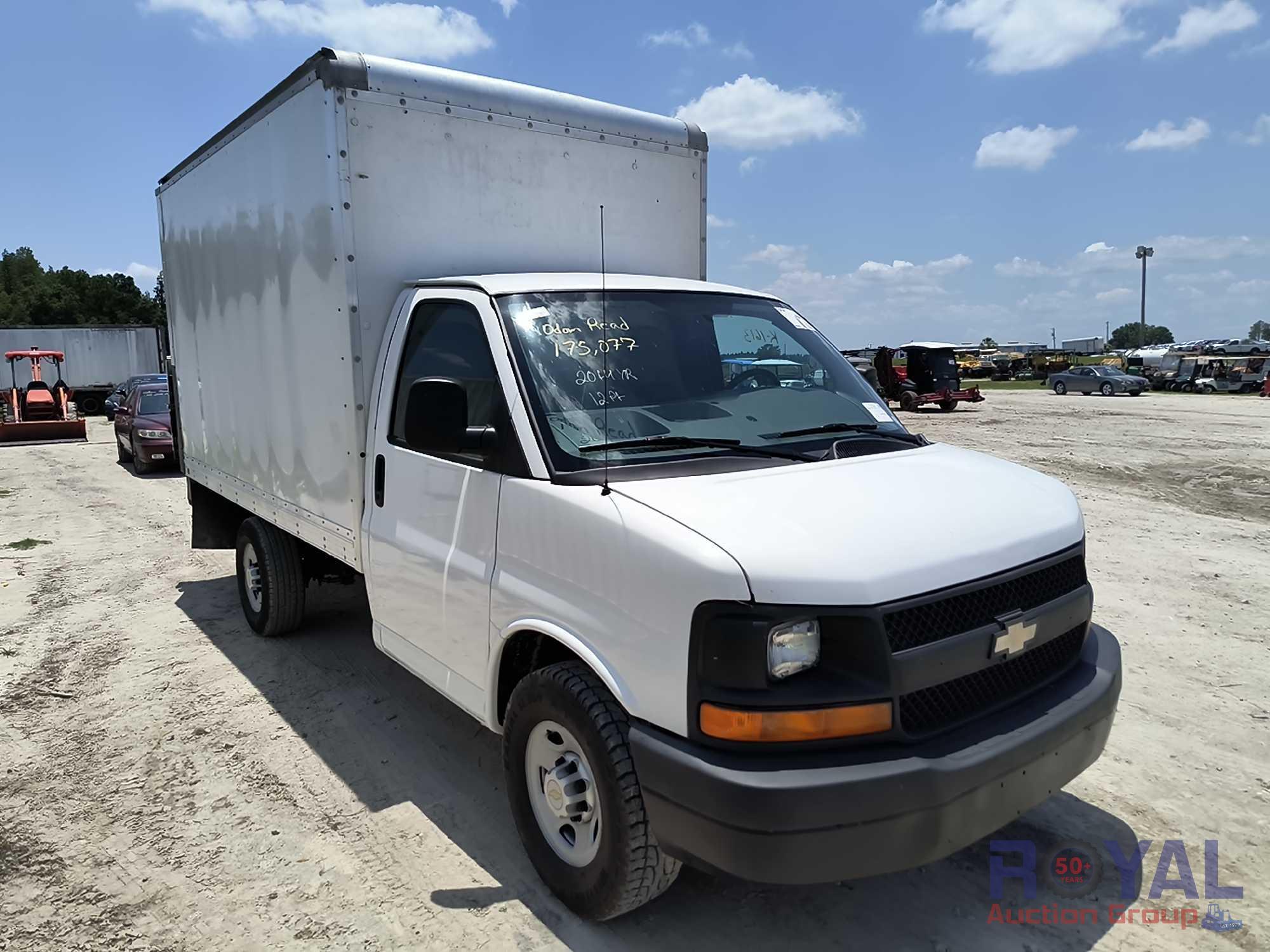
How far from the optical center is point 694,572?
2355 mm

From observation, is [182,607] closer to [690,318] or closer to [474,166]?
[474,166]

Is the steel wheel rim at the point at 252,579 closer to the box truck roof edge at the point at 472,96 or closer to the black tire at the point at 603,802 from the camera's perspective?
the box truck roof edge at the point at 472,96

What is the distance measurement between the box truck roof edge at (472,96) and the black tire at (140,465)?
1223cm

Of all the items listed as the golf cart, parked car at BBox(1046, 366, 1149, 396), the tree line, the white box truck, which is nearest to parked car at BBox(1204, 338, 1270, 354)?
parked car at BBox(1046, 366, 1149, 396)

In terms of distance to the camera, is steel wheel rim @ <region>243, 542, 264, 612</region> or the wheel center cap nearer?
the wheel center cap

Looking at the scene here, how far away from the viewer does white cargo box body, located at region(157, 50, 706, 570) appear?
13.3 feet

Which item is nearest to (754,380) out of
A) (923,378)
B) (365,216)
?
(365,216)

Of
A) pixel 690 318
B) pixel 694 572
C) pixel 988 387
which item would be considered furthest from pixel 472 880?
pixel 988 387

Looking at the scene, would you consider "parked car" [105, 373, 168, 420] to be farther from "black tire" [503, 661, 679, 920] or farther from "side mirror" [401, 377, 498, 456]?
"black tire" [503, 661, 679, 920]

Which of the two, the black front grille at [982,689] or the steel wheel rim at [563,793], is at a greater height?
the black front grille at [982,689]

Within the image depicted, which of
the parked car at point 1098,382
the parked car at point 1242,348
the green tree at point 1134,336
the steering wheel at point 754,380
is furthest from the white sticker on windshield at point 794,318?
the green tree at point 1134,336

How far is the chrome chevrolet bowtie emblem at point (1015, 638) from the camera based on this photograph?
2606mm

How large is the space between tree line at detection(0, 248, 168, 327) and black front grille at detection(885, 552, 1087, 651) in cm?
8804

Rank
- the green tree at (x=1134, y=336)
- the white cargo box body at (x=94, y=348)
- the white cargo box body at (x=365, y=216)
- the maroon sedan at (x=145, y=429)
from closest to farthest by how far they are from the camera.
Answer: the white cargo box body at (x=365, y=216) → the maroon sedan at (x=145, y=429) → the white cargo box body at (x=94, y=348) → the green tree at (x=1134, y=336)
